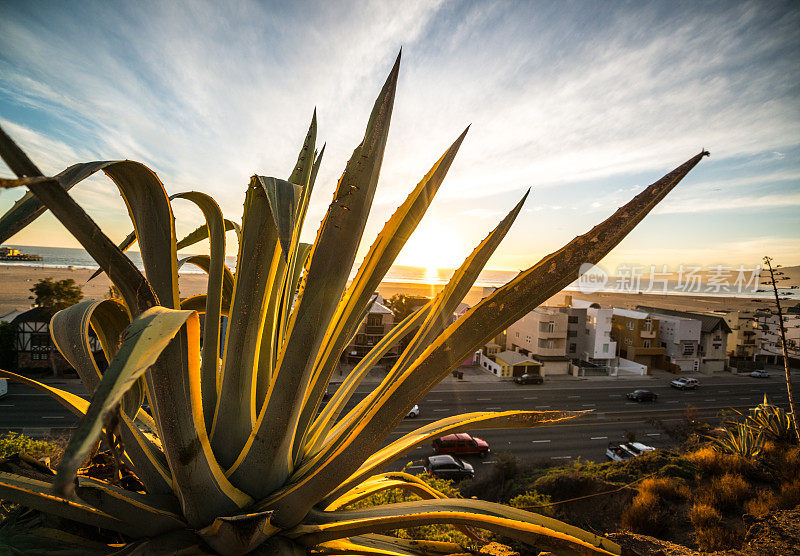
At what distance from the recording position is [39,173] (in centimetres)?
70

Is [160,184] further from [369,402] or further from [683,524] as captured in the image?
[683,524]

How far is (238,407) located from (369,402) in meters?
0.41

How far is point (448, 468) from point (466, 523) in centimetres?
1179

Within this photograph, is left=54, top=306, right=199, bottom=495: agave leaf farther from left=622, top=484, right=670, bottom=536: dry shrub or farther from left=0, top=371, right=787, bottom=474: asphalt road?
left=0, top=371, right=787, bottom=474: asphalt road

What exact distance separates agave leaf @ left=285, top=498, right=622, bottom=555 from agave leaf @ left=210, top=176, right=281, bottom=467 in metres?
0.30

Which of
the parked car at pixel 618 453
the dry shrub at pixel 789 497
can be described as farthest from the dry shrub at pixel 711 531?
the parked car at pixel 618 453

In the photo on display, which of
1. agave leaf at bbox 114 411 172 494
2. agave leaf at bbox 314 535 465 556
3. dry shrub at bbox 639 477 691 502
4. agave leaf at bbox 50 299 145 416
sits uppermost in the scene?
agave leaf at bbox 50 299 145 416

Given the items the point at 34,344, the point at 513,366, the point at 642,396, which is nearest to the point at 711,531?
the point at 642,396

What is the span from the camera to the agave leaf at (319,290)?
0.83m

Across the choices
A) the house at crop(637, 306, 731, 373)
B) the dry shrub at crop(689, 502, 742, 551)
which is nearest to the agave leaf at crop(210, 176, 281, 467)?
the dry shrub at crop(689, 502, 742, 551)

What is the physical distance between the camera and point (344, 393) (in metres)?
1.40

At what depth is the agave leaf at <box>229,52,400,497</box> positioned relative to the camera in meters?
0.83

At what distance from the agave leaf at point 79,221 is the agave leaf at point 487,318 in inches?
21.0

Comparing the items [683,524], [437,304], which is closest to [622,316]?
[683,524]
